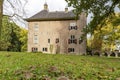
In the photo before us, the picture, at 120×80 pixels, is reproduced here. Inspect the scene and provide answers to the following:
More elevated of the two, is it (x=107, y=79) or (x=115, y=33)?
(x=115, y=33)

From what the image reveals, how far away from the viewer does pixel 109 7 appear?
928 inches

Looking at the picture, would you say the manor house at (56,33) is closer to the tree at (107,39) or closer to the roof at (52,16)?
the roof at (52,16)

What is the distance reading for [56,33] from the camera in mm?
58469

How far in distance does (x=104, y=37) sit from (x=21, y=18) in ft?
118

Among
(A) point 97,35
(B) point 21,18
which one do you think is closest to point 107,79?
(B) point 21,18

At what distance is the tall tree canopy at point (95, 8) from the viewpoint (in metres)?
22.1

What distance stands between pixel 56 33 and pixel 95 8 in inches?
1404

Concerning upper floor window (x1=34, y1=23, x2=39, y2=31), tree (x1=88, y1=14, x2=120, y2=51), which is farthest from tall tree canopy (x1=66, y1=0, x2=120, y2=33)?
upper floor window (x1=34, y1=23, x2=39, y2=31)

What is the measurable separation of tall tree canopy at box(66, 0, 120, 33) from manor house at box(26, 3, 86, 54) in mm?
32311

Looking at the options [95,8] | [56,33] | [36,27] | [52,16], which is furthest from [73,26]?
[95,8]

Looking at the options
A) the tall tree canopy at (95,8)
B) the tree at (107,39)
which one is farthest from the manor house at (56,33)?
the tall tree canopy at (95,8)

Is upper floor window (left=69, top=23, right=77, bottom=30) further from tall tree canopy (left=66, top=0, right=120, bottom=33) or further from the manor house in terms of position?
tall tree canopy (left=66, top=0, right=120, bottom=33)

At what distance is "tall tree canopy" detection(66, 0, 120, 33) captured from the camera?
22.1 metres

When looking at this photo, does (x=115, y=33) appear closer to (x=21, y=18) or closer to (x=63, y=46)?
(x=63, y=46)
